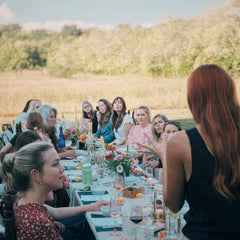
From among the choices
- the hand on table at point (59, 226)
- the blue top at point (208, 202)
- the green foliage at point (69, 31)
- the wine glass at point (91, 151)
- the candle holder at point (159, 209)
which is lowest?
the hand on table at point (59, 226)

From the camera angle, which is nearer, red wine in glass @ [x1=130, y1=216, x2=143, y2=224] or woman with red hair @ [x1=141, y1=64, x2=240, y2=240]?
woman with red hair @ [x1=141, y1=64, x2=240, y2=240]

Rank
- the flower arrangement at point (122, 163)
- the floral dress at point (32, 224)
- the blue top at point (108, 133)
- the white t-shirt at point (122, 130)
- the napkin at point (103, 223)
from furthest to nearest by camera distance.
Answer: the blue top at point (108, 133), the white t-shirt at point (122, 130), the flower arrangement at point (122, 163), the napkin at point (103, 223), the floral dress at point (32, 224)

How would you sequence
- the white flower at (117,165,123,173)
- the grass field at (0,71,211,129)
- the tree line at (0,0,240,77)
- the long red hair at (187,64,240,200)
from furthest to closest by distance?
the tree line at (0,0,240,77) → the grass field at (0,71,211,129) → the white flower at (117,165,123,173) → the long red hair at (187,64,240,200)

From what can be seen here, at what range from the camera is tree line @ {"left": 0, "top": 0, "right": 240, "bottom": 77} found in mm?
16859

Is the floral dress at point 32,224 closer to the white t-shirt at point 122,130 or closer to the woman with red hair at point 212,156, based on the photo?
the woman with red hair at point 212,156

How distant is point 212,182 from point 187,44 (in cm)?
1883

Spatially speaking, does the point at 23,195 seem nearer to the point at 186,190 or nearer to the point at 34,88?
the point at 186,190

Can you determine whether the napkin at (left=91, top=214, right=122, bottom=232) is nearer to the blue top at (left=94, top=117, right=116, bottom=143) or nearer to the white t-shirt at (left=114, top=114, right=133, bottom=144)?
the white t-shirt at (left=114, top=114, right=133, bottom=144)

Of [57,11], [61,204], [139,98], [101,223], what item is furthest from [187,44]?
[101,223]

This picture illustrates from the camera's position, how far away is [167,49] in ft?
63.0

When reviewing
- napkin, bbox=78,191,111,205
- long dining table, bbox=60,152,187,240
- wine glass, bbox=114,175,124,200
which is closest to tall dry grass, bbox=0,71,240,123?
long dining table, bbox=60,152,187,240

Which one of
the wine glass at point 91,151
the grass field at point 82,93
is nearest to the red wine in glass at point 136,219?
the wine glass at point 91,151

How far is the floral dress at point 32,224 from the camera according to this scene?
66.9 inches

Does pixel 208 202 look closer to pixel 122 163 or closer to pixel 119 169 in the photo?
pixel 119 169
